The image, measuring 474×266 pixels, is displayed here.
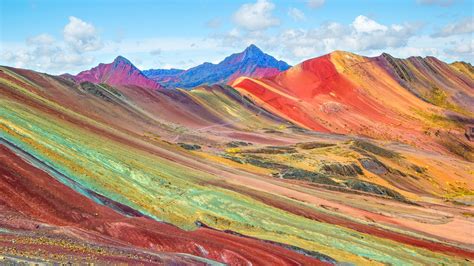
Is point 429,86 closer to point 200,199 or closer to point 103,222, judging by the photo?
point 200,199

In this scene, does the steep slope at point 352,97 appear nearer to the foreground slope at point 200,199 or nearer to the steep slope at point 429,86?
the steep slope at point 429,86

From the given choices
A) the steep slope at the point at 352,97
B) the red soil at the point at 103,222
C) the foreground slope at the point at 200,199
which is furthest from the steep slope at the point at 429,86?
the red soil at the point at 103,222

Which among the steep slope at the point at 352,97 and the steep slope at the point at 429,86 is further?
the steep slope at the point at 429,86

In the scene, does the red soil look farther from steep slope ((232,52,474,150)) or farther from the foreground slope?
steep slope ((232,52,474,150))

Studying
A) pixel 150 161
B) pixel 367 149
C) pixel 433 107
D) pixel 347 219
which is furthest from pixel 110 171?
pixel 433 107

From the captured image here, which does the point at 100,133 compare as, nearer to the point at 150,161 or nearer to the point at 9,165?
the point at 150,161

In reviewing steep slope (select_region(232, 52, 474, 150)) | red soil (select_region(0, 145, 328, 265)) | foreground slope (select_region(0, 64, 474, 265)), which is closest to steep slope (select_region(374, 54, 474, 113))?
steep slope (select_region(232, 52, 474, 150))
